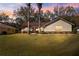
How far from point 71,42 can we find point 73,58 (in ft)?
0.49

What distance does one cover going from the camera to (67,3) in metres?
3.67

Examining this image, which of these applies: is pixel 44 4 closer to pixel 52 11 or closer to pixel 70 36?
pixel 52 11

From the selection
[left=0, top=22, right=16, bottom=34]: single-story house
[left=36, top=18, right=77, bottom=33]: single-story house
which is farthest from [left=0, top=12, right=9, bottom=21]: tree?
[left=36, top=18, right=77, bottom=33]: single-story house

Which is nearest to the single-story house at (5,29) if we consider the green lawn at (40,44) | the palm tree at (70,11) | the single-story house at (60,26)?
→ the green lawn at (40,44)

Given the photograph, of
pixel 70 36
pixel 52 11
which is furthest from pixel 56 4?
pixel 70 36

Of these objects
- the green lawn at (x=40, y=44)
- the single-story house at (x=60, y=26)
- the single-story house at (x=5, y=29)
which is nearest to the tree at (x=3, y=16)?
the single-story house at (x=5, y=29)

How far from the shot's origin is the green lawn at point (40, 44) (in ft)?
12.0

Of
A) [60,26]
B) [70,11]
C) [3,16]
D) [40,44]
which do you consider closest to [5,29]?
[3,16]

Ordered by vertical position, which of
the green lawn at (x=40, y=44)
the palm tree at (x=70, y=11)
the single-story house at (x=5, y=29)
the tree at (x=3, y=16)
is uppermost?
the palm tree at (x=70, y=11)

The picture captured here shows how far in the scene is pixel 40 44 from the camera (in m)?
3.66

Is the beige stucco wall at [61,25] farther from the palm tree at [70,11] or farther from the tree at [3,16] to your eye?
the tree at [3,16]

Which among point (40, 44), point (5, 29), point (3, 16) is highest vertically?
point (3, 16)

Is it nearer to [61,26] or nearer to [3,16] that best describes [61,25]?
[61,26]

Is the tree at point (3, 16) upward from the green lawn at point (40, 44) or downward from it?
upward
